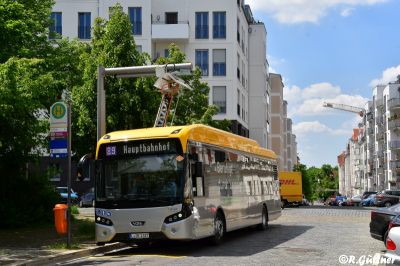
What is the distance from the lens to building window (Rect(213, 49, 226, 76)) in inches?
1981

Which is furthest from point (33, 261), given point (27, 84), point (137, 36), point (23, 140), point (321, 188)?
point (321, 188)

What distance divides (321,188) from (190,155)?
19008cm

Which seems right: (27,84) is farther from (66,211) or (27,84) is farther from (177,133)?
(177,133)

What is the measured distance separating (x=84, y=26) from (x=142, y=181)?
39.1 metres

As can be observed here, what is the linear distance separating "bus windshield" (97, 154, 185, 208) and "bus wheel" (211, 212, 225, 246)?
94.2 inches

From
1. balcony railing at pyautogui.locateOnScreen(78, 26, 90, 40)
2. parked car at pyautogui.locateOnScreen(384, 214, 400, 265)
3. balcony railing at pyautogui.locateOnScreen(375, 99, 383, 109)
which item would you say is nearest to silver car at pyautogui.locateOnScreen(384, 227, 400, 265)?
parked car at pyautogui.locateOnScreen(384, 214, 400, 265)

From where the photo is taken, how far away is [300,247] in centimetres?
1523

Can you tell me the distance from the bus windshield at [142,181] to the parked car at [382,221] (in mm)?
5178

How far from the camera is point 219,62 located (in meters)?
50.5

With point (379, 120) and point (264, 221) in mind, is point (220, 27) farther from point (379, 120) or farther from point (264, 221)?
point (379, 120)

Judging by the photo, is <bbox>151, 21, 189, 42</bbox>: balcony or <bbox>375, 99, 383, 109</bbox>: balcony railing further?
<bbox>375, 99, 383, 109</bbox>: balcony railing

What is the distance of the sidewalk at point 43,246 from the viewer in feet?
42.2

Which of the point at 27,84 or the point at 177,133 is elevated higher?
the point at 27,84

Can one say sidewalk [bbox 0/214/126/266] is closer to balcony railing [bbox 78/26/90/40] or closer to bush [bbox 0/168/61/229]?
bush [bbox 0/168/61/229]
